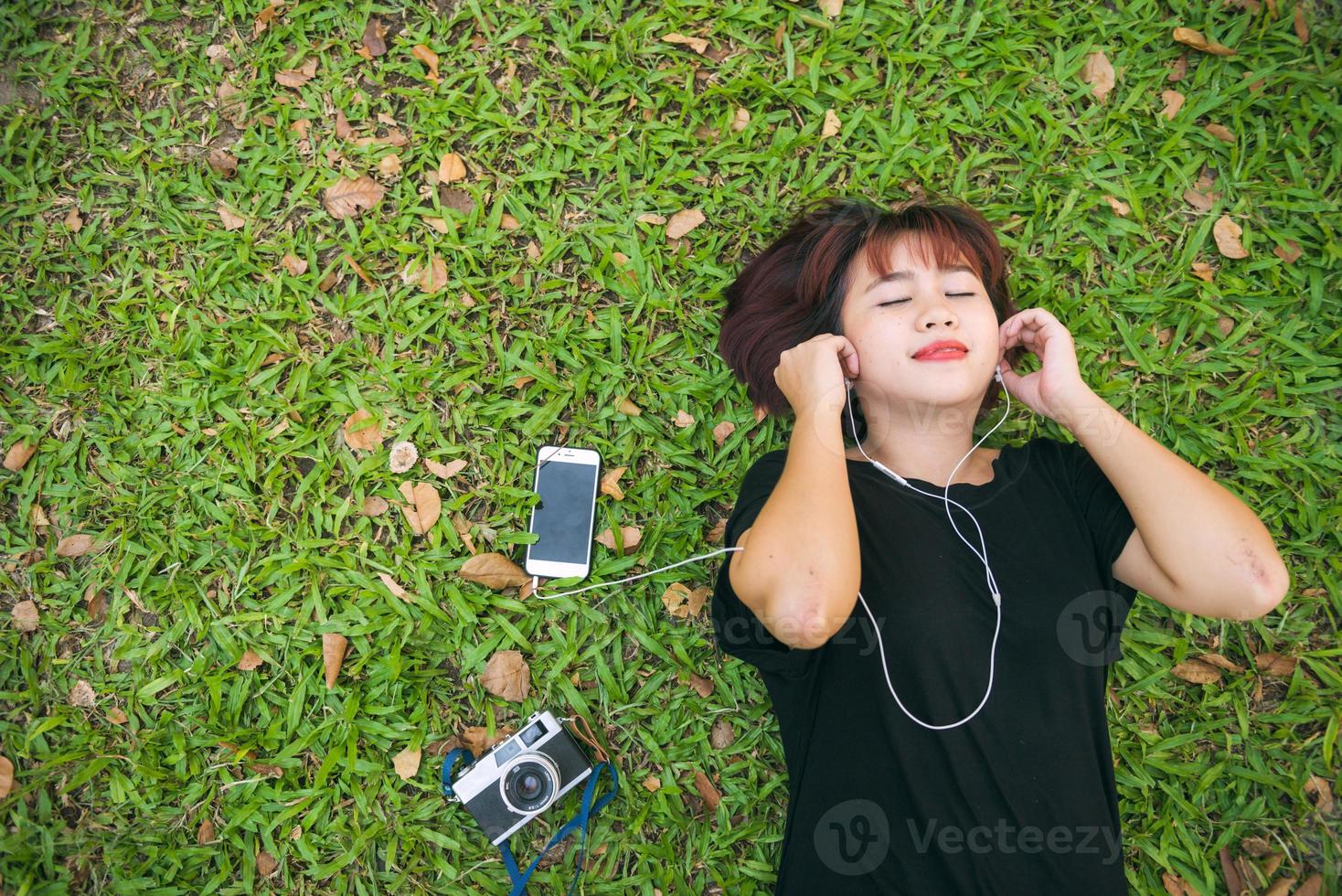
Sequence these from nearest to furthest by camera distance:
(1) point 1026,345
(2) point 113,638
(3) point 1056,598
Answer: (3) point 1056,598
(1) point 1026,345
(2) point 113,638

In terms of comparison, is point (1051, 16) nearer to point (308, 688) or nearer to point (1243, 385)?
point (1243, 385)

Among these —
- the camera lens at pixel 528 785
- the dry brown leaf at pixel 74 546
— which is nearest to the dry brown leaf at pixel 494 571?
the camera lens at pixel 528 785

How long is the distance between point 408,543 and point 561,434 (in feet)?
2.60

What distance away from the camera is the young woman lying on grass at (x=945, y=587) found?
2.53 meters

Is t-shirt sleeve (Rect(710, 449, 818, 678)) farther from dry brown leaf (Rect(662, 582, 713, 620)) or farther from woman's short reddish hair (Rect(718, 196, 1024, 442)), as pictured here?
dry brown leaf (Rect(662, 582, 713, 620))

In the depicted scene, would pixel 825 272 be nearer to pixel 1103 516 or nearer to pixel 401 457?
pixel 1103 516

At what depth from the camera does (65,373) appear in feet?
11.3

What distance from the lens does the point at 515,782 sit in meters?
3.10

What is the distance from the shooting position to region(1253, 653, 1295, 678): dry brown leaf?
3434mm

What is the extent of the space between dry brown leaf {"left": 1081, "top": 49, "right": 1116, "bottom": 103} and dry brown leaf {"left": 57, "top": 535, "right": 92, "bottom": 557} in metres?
4.90

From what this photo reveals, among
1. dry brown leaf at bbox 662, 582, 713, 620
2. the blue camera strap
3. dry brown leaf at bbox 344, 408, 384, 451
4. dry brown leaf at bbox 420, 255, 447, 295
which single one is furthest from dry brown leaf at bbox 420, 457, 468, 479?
the blue camera strap

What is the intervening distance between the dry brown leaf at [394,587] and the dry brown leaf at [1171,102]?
13.3 feet

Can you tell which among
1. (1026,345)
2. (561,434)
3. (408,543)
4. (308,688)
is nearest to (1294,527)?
(1026,345)

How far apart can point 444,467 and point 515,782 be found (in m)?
1.32
